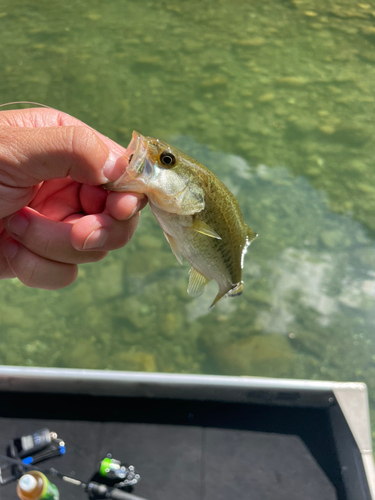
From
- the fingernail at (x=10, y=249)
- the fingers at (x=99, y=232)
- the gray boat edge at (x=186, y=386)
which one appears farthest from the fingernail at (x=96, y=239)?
the gray boat edge at (x=186, y=386)

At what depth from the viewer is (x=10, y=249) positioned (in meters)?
1.70

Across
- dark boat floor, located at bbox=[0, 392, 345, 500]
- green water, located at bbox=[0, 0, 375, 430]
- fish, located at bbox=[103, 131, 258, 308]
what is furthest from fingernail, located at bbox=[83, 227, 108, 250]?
green water, located at bbox=[0, 0, 375, 430]

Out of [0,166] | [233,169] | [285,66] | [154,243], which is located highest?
[0,166]

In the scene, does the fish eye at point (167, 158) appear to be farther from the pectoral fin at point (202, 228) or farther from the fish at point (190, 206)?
the pectoral fin at point (202, 228)

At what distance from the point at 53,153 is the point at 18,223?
0.44 m

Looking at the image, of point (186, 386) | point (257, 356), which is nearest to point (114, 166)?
point (186, 386)

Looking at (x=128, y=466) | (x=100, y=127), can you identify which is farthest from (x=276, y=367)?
(x=100, y=127)

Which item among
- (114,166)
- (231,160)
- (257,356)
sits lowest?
(257,356)

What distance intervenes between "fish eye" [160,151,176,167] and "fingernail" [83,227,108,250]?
35 centimetres

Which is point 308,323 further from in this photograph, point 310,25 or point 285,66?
point 310,25

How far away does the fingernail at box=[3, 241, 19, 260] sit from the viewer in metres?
1.69

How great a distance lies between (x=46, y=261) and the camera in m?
1.70

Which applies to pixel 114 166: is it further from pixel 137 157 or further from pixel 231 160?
pixel 231 160

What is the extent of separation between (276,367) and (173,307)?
103 cm
